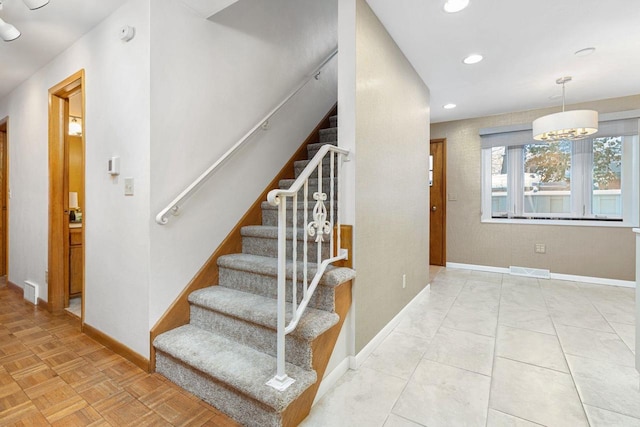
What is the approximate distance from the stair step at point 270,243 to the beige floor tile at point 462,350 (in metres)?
1.04

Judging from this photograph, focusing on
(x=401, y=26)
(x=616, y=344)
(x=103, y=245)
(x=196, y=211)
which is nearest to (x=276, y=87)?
(x=401, y=26)

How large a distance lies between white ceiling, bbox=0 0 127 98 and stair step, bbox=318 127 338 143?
6.49ft

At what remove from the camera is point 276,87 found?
2.75 meters

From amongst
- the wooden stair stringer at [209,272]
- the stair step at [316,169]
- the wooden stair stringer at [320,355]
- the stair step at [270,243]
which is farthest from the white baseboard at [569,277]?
the wooden stair stringer at [320,355]

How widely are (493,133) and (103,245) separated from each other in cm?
490

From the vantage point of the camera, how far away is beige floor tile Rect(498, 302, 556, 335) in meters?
2.55

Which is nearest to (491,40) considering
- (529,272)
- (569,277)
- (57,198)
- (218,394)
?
(218,394)

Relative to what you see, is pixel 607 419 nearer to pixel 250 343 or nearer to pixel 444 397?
pixel 444 397

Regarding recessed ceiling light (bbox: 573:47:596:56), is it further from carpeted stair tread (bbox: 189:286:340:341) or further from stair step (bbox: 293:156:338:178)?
carpeted stair tread (bbox: 189:286:340:341)

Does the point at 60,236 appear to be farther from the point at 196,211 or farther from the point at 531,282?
the point at 531,282

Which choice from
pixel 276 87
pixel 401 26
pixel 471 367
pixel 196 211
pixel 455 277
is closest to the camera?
pixel 471 367

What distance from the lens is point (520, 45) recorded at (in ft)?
8.37

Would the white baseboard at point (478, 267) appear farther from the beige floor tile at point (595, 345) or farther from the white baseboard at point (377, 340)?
the white baseboard at point (377, 340)

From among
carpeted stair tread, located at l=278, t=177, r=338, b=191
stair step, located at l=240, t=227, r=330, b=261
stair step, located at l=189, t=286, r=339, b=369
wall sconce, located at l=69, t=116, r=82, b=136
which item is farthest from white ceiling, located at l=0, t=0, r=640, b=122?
stair step, located at l=189, t=286, r=339, b=369
